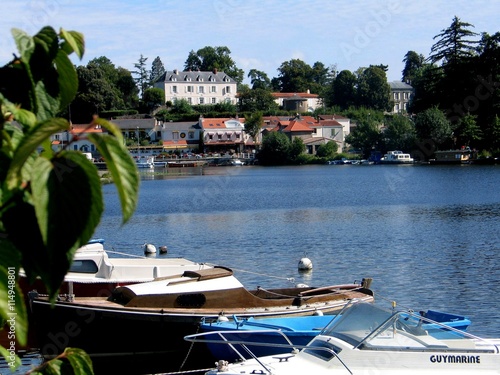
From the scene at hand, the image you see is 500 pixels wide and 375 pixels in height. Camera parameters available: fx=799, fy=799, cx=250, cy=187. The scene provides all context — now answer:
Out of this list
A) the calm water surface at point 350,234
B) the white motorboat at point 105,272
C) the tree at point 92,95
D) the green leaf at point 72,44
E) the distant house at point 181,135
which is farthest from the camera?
the distant house at point 181,135

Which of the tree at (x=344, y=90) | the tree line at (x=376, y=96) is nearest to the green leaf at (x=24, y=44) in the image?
the tree line at (x=376, y=96)

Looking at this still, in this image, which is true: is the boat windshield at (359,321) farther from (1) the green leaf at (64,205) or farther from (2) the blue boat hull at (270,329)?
(1) the green leaf at (64,205)

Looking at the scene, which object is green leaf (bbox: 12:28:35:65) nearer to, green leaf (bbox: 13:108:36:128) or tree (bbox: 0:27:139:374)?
tree (bbox: 0:27:139:374)

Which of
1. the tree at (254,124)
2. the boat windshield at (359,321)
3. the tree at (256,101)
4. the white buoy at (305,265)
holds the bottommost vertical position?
the white buoy at (305,265)

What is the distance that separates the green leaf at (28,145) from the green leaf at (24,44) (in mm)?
275

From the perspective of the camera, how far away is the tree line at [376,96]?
375 feet

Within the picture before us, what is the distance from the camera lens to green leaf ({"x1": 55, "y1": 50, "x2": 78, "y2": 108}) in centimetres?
214

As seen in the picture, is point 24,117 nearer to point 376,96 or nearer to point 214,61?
point 376,96

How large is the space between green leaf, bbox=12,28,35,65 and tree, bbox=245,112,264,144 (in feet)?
461

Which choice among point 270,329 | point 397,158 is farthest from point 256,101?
point 270,329

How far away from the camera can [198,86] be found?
16838 cm

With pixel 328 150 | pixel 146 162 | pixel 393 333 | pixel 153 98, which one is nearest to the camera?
pixel 393 333

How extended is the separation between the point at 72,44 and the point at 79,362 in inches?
34.2

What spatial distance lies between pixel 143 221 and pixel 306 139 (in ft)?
298
